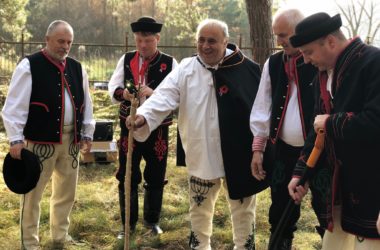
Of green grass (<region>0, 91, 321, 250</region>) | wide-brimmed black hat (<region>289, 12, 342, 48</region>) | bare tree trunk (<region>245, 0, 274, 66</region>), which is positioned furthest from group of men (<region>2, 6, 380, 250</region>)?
bare tree trunk (<region>245, 0, 274, 66</region>)

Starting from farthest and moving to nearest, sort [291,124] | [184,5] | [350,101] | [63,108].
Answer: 1. [184,5]
2. [63,108]
3. [291,124]
4. [350,101]

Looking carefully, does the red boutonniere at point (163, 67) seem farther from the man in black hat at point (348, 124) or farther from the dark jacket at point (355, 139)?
the dark jacket at point (355, 139)

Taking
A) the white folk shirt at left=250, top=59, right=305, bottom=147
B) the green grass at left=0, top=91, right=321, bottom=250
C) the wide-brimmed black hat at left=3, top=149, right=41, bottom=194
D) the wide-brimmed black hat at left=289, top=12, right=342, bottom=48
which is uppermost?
the wide-brimmed black hat at left=289, top=12, right=342, bottom=48

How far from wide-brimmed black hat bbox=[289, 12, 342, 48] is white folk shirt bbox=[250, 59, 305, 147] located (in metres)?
0.82

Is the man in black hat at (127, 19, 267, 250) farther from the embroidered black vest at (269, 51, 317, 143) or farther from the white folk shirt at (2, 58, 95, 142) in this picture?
the white folk shirt at (2, 58, 95, 142)

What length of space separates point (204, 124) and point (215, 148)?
0.64ft

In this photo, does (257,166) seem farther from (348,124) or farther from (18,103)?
(18,103)

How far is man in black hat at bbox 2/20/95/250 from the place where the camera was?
3.43 metres

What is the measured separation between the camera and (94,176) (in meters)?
6.50

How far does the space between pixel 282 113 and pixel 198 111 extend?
24.3 inches

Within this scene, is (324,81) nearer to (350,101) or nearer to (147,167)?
(350,101)

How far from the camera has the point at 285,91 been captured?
→ 121 inches

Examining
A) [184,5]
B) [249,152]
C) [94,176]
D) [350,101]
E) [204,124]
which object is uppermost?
[184,5]

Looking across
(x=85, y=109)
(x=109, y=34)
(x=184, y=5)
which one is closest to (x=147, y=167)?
(x=85, y=109)
